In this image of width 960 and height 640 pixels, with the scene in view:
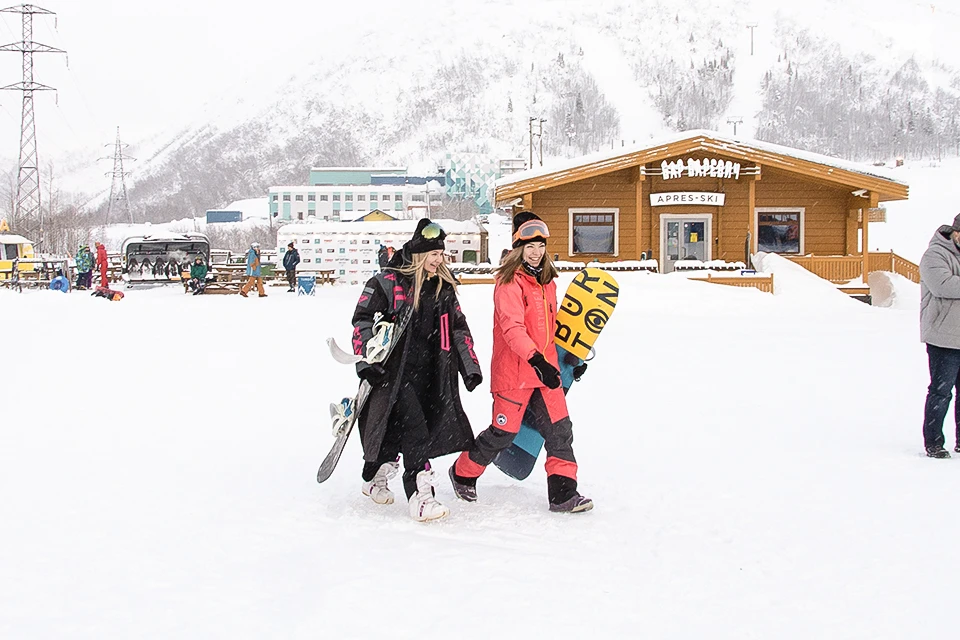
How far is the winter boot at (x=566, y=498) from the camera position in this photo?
4754 millimetres

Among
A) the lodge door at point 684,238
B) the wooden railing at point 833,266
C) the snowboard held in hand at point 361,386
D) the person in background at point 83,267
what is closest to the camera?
the snowboard held in hand at point 361,386

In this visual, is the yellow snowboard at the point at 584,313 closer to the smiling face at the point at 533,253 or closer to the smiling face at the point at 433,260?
the smiling face at the point at 533,253

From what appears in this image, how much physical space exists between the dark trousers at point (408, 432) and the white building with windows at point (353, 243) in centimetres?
3028

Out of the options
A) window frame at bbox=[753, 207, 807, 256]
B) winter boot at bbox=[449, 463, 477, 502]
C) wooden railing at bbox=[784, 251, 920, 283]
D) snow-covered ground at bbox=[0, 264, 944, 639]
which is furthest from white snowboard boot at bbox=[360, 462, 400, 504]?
window frame at bbox=[753, 207, 807, 256]

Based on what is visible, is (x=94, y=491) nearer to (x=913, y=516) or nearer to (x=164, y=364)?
(x=913, y=516)

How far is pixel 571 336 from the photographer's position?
503 cm

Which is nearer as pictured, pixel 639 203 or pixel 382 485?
pixel 382 485

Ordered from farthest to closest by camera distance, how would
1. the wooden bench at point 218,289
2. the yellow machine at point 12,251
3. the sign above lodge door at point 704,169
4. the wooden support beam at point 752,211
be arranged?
the yellow machine at point 12,251 → the wooden bench at point 218,289 → the wooden support beam at point 752,211 → the sign above lodge door at point 704,169

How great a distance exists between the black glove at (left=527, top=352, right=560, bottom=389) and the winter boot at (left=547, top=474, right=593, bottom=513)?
Answer: 575 mm

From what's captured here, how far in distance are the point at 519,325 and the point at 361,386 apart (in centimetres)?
90

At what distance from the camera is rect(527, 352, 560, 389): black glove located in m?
4.43

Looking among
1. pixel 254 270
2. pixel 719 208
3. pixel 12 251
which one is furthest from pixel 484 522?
pixel 12 251

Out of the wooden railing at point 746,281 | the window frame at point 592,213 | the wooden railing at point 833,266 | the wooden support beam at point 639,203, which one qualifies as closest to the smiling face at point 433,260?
the wooden railing at point 746,281

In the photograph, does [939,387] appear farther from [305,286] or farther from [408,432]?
[305,286]
